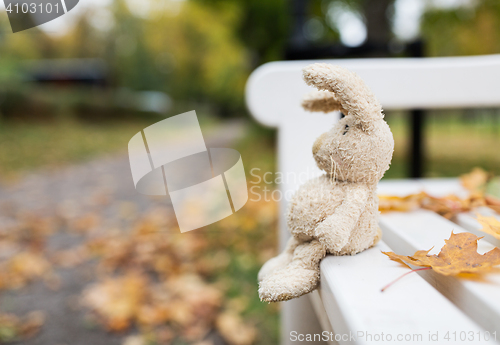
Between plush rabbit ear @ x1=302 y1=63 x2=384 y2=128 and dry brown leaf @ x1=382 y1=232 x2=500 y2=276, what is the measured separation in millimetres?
219

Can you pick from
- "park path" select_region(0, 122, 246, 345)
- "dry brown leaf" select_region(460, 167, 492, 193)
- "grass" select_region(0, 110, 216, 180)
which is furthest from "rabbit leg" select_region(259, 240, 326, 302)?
"grass" select_region(0, 110, 216, 180)

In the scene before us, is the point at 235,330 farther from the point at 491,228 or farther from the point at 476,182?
the point at 491,228

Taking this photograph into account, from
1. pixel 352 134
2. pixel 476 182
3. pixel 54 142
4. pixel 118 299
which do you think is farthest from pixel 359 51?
pixel 54 142

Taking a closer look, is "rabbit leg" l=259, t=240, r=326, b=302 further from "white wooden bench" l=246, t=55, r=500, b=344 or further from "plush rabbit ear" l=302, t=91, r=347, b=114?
"plush rabbit ear" l=302, t=91, r=347, b=114

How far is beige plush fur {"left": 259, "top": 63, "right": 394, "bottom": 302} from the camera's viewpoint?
0.55 meters

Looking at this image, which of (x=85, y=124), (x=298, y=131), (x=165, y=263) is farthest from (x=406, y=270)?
(x=85, y=124)

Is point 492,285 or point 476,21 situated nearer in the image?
point 492,285

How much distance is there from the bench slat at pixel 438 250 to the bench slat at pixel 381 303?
0.04 m

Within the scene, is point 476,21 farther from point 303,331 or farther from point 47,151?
point 47,151

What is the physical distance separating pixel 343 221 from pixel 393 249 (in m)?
0.22

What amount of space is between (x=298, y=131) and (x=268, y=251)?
65.0 inches

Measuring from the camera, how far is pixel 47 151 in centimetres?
684

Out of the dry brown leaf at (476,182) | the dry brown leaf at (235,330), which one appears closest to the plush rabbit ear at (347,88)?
the dry brown leaf at (476,182)

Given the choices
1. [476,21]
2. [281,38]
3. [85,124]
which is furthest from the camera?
[85,124]
